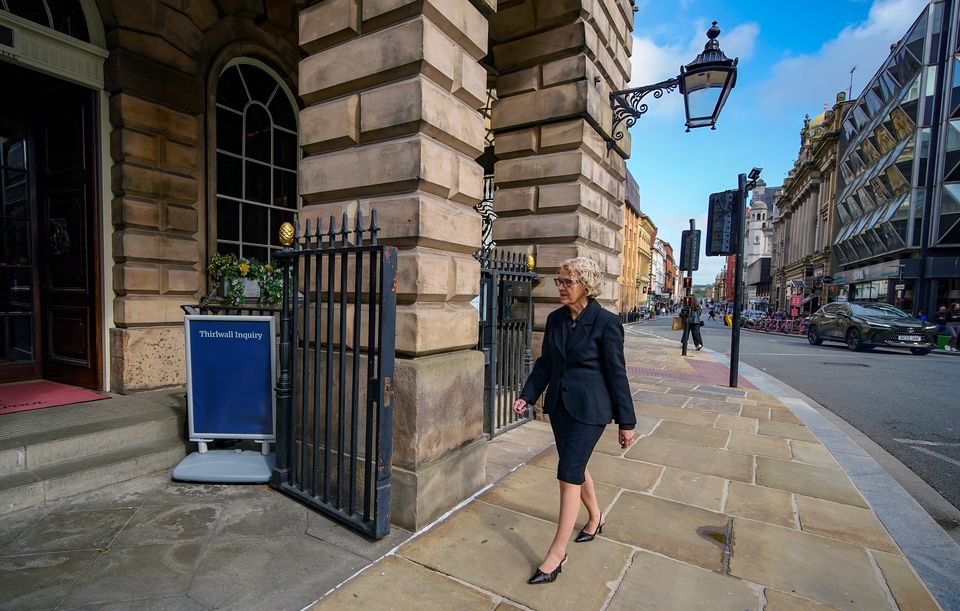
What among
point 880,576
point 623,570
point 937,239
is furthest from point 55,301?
point 937,239

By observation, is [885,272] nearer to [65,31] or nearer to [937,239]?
[937,239]

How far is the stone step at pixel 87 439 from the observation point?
3142 millimetres

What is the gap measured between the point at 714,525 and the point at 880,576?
2.78 feet

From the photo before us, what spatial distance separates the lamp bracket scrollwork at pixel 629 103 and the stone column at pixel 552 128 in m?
0.19

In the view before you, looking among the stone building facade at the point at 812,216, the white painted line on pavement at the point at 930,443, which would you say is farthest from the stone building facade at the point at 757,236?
the white painted line on pavement at the point at 930,443

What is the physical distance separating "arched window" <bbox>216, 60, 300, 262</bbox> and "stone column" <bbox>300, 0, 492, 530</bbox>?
3287mm

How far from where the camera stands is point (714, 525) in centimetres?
304

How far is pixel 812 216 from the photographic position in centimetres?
4781

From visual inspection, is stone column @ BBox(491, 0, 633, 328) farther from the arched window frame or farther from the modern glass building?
the modern glass building

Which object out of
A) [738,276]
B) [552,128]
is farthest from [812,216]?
[552,128]

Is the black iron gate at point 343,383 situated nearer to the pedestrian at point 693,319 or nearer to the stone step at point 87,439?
the stone step at point 87,439

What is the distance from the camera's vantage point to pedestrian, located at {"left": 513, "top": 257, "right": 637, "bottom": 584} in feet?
7.77

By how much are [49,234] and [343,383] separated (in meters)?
4.62

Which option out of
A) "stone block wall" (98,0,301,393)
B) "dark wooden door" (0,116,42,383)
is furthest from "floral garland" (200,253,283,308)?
"dark wooden door" (0,116,42,383)
